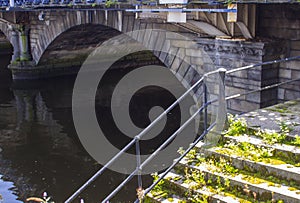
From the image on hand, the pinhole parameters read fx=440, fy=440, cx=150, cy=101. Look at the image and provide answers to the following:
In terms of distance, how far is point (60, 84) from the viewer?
81.3 ft

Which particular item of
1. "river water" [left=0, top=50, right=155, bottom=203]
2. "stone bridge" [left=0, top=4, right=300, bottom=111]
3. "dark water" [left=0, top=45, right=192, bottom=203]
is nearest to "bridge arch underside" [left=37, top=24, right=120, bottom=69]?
"stone bridge" [left=0, top=4, right=300, bottom=111]

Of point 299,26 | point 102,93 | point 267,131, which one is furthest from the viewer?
point 102,93

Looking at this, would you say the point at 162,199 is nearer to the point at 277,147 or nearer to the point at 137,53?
the point at 277,147

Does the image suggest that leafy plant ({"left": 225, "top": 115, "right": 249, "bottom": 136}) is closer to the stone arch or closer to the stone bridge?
the stone bridge

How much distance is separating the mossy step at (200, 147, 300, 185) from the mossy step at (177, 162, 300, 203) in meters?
0.19

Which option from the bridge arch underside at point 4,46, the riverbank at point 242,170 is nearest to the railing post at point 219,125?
the riverbank at point 242,170

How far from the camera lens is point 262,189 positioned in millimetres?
5094

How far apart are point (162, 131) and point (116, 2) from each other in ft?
15.6

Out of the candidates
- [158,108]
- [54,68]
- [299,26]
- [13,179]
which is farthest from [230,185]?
[54,68]

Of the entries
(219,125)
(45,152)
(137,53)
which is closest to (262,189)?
(219,125)

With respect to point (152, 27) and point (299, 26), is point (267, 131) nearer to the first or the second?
point (299, 26)

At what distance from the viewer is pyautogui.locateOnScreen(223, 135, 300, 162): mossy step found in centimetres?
566

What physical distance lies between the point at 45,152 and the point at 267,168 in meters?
9.96

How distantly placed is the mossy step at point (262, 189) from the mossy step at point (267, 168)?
7.4 inches
